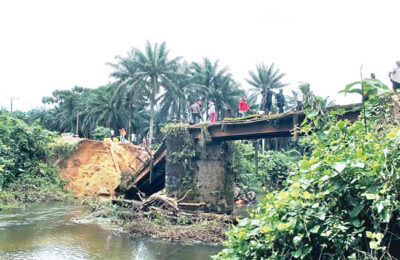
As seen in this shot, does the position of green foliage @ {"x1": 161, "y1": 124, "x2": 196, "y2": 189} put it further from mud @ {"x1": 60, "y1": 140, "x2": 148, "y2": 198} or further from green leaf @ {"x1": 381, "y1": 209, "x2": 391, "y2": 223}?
green leaf @ {"x1": 381, "y1": 209, "x2": 391, "y2": 223}

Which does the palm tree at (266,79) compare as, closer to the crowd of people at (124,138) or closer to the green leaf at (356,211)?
the crowd of people at (124,138)

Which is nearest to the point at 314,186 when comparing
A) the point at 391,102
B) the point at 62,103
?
the point at 391,102

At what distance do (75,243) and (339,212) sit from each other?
31.8 feet

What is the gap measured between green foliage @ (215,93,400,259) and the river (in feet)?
22.7

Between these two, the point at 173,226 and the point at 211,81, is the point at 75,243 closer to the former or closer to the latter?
the point at 173,226

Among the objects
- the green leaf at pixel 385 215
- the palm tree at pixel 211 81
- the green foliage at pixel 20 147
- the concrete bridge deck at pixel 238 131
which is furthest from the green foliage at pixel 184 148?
the palm tree at pixel 211 81

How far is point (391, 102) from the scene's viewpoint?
23.7 ft

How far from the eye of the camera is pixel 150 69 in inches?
1458

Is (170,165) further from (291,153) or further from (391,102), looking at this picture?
Answer: (291,153)

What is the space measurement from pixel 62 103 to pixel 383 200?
192 ft

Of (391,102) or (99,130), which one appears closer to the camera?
(391,102)

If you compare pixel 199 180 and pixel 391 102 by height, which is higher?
pixel 391 102

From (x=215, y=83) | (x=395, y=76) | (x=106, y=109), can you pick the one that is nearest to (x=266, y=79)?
(x=215, y=83)

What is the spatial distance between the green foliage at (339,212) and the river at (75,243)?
272 inches
